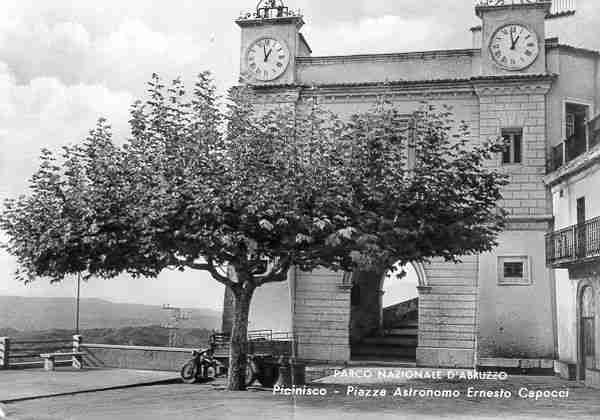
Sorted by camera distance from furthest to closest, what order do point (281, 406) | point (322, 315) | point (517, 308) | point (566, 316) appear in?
1. point (322, 315)
2. point (517, 308)
3. point (566, 316)
4. point (281, 406)

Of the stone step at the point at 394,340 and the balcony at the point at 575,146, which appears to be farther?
the stone step at the point at 394,340

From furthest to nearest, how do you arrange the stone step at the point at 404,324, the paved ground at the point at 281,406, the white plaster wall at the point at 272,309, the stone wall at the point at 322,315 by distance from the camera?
1. the stone step at the point at 404,324
2. the white plaster wall at the point at 272,309
3. the stone wall at the point at 322,315
4. the paved ground at the point at 281,406

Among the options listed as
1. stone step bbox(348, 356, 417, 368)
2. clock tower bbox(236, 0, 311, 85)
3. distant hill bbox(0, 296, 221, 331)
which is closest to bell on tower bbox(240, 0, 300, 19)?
clock tower bbox(236, 0, 311, 85)

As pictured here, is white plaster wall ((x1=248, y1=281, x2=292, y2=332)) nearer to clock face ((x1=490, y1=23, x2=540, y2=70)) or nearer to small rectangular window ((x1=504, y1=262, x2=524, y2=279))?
small rectangular window ((x1=504, y1=262, x2=524, y2=279))

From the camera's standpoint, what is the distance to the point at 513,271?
78.3 feet

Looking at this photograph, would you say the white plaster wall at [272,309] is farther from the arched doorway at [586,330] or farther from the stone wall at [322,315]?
the arched doorway at [586,330]

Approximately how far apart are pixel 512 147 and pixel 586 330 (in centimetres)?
618

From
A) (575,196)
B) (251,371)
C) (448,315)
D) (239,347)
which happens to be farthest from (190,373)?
(575,196)

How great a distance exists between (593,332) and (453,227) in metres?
6.63

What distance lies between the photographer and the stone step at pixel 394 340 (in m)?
29.3

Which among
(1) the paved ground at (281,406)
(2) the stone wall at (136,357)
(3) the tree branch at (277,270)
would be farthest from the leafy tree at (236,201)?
(2) the stone wall at (136,357)

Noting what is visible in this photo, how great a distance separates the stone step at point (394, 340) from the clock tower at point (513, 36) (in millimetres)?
10580

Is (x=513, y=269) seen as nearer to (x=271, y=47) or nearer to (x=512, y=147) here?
(x=512, y=147)

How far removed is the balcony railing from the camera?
60.1 ft
